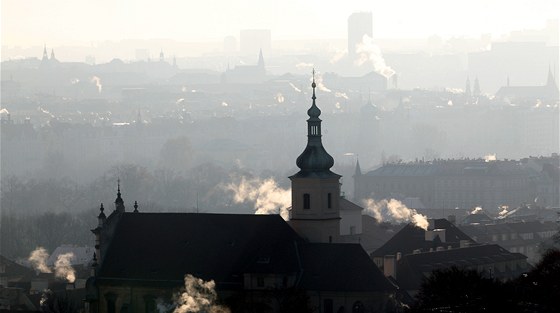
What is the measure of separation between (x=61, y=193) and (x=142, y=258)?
301 feet

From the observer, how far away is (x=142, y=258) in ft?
273

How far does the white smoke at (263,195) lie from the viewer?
123 m

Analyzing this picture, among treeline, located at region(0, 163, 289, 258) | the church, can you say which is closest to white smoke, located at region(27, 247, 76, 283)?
treeline, located at region(0, 163, 289, 258)

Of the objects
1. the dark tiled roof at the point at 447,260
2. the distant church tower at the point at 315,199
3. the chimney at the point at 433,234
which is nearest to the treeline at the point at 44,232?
the chimney at the point at 433,234

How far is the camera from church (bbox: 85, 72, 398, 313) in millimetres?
78812

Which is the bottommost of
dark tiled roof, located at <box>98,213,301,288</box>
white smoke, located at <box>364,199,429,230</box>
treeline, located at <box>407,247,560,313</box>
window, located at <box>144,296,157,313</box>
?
treeline, located at <box>407,247,560,313</box>

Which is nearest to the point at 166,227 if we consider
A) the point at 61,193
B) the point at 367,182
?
the point at 61,193

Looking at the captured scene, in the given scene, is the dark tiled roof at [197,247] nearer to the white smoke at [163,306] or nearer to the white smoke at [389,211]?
the white smoke at [163,306]

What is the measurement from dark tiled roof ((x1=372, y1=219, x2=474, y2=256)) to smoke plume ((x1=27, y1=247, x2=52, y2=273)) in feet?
45.0

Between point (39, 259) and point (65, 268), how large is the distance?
1479cm

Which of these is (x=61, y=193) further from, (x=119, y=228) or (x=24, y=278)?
(x=119, y=228)

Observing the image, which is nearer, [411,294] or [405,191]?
[411,294]

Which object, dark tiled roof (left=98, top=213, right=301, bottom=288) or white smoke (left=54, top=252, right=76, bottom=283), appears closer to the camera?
dark tiled roof (left=98, top=213, right=301, bottom=288)

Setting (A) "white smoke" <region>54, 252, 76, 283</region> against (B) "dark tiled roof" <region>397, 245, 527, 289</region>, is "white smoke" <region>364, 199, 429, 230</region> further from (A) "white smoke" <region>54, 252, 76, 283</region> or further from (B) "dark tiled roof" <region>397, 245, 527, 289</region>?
(B) "dark tiled roof" <region>397, 245, 527, 289</region>
